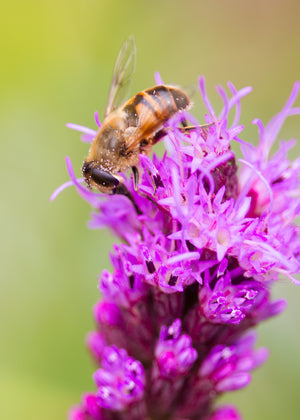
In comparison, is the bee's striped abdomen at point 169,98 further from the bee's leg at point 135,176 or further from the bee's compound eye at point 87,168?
the bee's compound eye at point 87,168

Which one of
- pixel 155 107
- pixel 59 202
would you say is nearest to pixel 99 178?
pixel 155 107

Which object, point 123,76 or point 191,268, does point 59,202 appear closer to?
point 123,76

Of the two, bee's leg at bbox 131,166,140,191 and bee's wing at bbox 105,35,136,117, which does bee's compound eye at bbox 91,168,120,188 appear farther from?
bee's wing at bbox 105,35,136,117

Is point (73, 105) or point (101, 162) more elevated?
point (73, 105)

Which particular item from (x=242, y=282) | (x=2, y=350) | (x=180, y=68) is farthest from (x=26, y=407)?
(x=180, y=68)

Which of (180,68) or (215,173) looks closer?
(215,173)

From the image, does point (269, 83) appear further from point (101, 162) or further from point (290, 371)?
point (101, 162)

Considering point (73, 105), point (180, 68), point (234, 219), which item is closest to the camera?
point (234, 219)
